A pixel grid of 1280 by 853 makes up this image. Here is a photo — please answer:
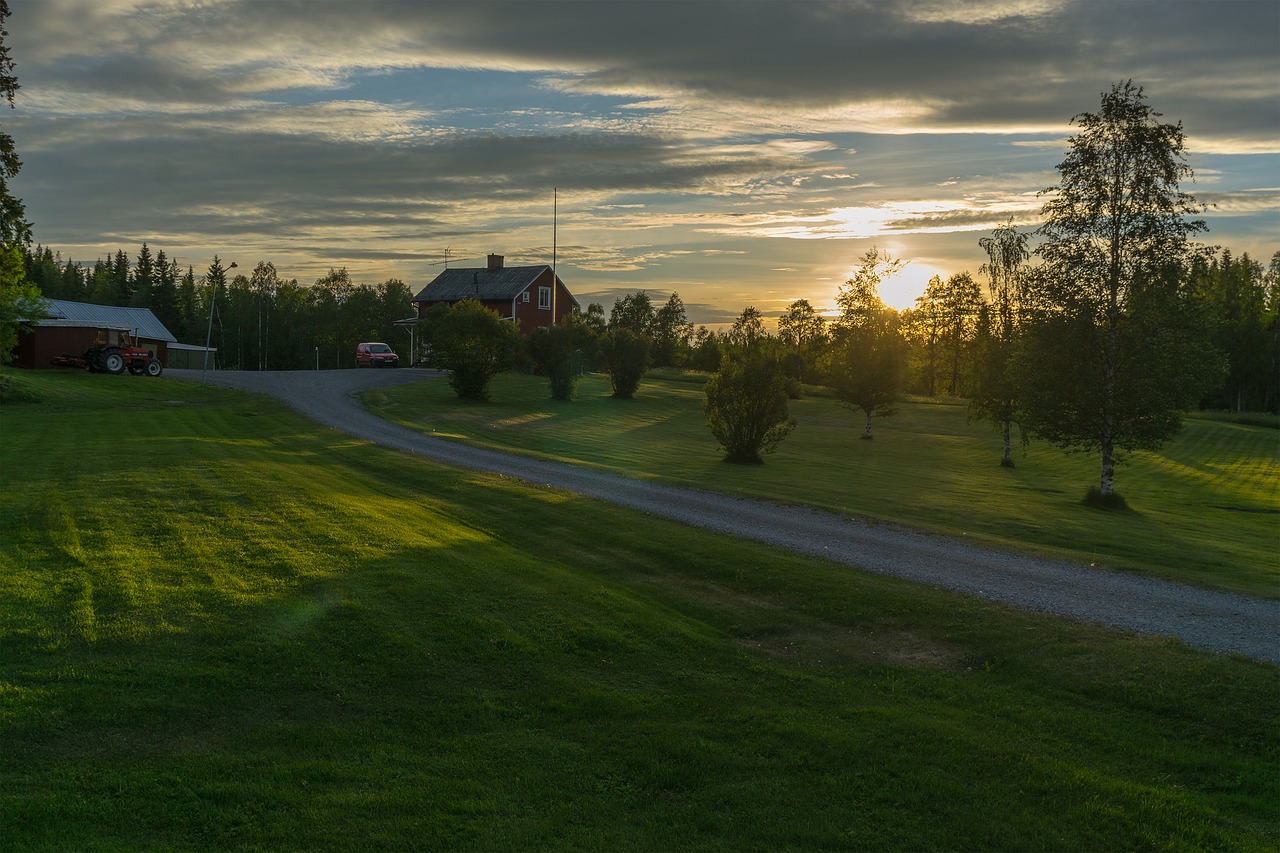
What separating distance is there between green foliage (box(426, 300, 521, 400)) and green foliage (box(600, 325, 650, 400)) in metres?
11.5

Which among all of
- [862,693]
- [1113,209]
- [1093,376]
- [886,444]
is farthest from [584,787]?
[886,444]

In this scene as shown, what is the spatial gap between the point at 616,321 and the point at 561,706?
115968mm

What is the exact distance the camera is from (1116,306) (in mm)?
29438

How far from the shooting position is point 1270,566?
18.4m

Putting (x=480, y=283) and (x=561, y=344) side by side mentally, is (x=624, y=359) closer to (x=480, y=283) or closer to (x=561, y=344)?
(x=561, y=344)

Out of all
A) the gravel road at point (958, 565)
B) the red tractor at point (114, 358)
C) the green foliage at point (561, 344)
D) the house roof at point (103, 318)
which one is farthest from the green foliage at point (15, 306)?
the green foliage at point (561, 344)

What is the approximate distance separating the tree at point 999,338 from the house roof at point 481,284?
133 ft

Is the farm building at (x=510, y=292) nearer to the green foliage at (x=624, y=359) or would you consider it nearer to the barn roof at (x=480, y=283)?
the barn roof at (x=480, y=283)

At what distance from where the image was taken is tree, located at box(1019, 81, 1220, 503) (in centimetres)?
2880

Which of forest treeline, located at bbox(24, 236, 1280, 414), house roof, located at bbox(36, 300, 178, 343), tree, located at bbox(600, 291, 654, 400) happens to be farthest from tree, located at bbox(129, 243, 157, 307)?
tree, located at bbox(600, 291, 654, 400)

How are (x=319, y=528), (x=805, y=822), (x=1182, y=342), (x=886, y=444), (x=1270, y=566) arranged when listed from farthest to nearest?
(x=886, y=444) < (x=1182, y=342) < (x=1270, y=566) < (x=319, y=528) < (x=805, y=822)

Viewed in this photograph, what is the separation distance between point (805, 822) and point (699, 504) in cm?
1463

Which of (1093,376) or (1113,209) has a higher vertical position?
(1113,209)

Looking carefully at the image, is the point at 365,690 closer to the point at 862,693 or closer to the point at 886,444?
the point at 862,693
